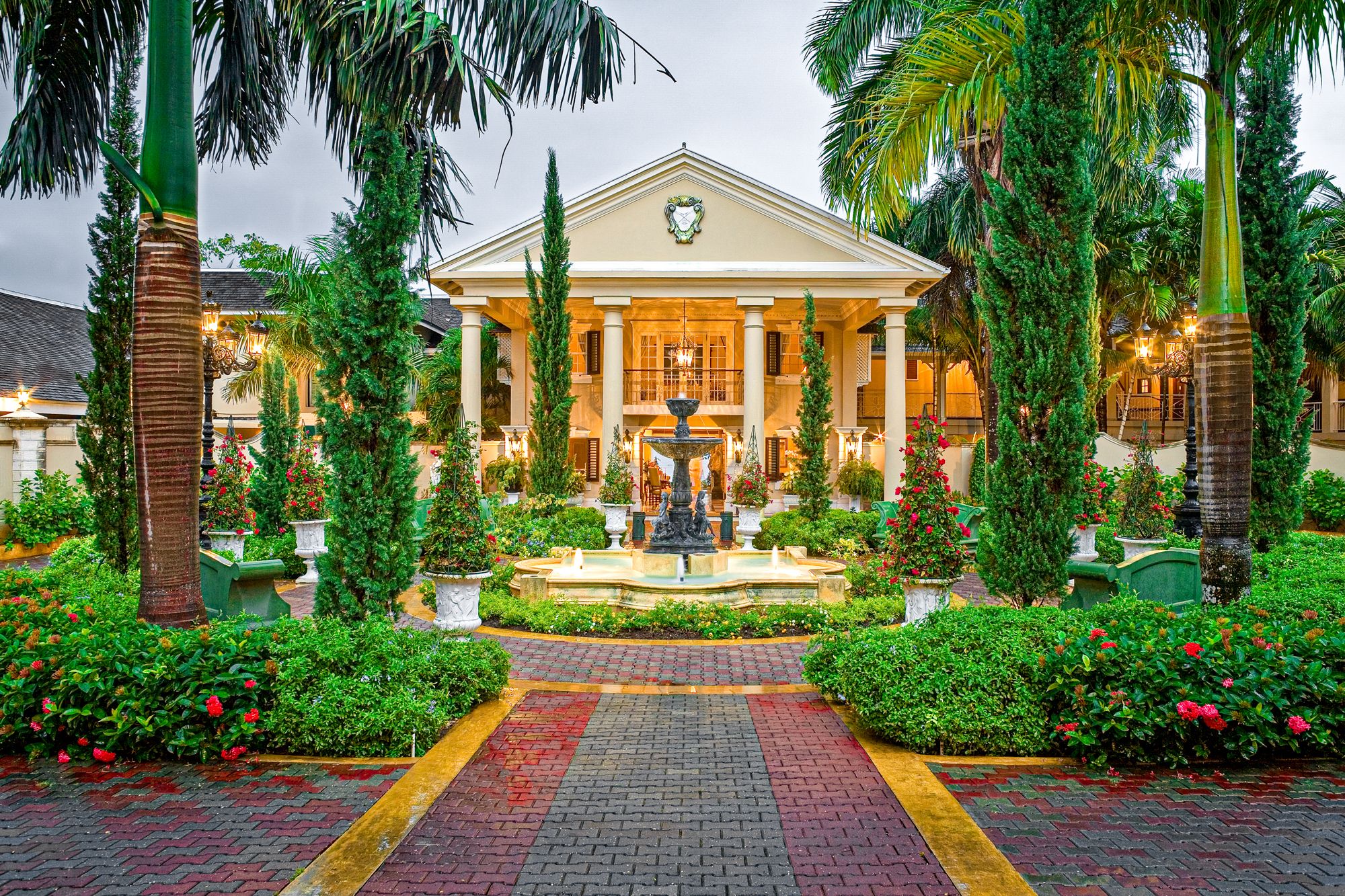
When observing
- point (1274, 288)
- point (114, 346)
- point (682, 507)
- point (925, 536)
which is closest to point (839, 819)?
point (925, 536)

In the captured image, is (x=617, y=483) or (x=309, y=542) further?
(x=617, y=483)

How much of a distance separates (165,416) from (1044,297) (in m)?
7.39

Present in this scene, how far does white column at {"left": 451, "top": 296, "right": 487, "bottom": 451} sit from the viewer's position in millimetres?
21266

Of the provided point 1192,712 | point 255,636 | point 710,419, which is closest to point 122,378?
point 255,636

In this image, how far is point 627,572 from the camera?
469 inches

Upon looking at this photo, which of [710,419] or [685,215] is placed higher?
[685,215]

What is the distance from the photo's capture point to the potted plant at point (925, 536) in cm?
788

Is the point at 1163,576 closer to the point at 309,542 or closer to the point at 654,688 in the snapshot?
the point at 654,688

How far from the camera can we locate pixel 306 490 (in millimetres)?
12172

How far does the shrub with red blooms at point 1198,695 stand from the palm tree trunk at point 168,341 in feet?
20.2

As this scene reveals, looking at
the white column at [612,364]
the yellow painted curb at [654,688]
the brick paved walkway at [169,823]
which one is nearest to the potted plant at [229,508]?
the yellow painted curb at [654,688]

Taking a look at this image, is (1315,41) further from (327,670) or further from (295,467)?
(295,467)

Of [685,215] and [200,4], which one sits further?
[685,215]

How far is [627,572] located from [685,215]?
13.0 metres
